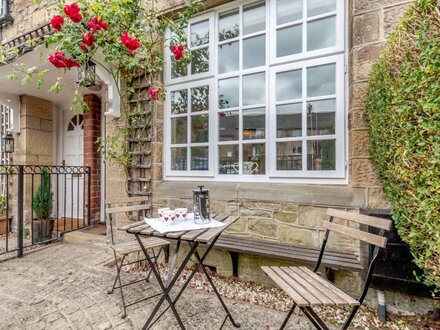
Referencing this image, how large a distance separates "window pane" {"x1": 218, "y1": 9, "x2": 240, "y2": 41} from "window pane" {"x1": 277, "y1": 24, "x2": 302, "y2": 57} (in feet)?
1.74

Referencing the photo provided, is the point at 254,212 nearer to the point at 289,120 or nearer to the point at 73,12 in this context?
the point at 289,120

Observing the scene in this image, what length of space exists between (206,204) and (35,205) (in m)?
3.60

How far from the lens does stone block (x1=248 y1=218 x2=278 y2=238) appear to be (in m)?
2.54

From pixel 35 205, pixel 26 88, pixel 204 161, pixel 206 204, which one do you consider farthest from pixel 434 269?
pixel 26 88

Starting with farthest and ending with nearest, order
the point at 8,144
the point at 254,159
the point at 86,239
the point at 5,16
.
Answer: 1. the point at 5,16
2. the point at 8,144
3. the point at 86,239
4. the point at 254,159

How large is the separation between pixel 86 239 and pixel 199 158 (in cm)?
225

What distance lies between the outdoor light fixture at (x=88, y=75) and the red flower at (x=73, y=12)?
0.54 m

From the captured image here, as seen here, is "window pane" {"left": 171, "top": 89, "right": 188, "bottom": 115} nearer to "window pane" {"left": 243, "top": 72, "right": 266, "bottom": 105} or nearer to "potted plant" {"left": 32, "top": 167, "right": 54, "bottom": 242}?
"window pane" {"left": 243, "top": 72, "right": 266, "bottom": 105}

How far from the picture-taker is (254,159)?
2.77 metres

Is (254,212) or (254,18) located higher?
(254,18)

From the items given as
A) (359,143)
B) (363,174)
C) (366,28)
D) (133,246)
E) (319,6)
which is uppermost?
(319,6)

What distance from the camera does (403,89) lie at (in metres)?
1.47

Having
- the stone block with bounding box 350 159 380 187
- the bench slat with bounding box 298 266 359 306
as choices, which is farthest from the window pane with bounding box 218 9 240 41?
the bench slat with bounding box 298 266 359 306

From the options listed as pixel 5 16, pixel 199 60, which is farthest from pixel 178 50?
pixel 5 16
